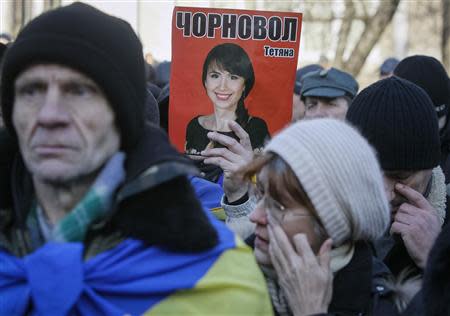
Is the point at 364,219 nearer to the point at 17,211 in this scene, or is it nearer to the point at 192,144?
the point at 17,211

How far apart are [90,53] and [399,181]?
1.74 metres

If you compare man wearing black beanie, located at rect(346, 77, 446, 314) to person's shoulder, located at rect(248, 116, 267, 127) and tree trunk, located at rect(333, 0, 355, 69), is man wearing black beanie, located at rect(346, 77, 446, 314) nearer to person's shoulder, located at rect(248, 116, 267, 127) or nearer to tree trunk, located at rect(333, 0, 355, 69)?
person's shoulder, located at rect(248, 116, 267, 127)

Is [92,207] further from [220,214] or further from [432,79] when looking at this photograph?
[432,79]

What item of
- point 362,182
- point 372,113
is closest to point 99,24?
point 362,182

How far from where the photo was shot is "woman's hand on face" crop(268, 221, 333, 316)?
9.60ft

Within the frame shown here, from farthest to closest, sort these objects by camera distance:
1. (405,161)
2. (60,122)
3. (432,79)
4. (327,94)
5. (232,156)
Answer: (327,94) < (432,79) < (232,156) < (405,161) < (60,122)

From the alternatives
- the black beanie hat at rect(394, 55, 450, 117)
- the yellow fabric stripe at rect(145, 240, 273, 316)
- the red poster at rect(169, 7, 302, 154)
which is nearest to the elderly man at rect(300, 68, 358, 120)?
the black beanie hat at rect(394, 55, 450, 117)

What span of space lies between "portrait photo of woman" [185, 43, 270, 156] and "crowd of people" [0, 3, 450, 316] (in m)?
1.15

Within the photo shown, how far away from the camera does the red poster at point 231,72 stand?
14.1 ft

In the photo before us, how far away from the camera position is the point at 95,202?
2.61m

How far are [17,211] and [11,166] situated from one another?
17 centimetres

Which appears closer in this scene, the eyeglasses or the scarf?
the scarf

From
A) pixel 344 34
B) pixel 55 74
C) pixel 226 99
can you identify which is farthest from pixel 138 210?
pixel 344 34

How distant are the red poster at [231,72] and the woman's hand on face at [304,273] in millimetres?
1358
